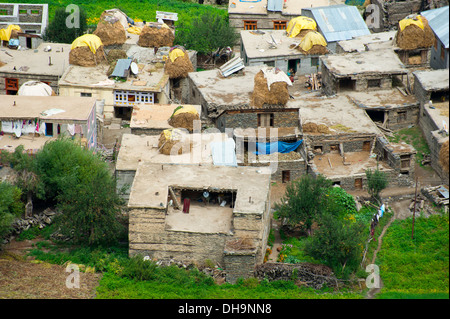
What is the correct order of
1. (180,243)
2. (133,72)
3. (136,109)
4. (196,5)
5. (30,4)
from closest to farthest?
(180,243), (136,109), (133,72), (30,4), (196,5)

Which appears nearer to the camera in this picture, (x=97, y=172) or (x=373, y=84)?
(x=97, y=172)

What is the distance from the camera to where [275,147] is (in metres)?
63.2

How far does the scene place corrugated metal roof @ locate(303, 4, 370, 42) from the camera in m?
80.9

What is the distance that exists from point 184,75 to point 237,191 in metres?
23.5

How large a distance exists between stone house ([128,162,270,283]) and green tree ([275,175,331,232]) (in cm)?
164

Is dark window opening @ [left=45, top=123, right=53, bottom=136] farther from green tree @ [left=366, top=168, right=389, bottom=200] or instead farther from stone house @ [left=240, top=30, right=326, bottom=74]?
green tree @ [left=366, top=168, right=389, bottom=200]

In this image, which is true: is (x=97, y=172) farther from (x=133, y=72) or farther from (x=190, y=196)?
(x=133, y=72)

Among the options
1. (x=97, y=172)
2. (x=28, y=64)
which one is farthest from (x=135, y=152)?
(x=28, y=64)

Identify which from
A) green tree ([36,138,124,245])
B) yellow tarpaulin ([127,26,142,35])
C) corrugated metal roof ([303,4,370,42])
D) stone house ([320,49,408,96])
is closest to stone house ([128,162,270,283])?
green tree ([36,138,124,245])

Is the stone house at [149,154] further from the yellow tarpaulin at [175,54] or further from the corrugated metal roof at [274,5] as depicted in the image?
the corrugated metal roof at [274,5]

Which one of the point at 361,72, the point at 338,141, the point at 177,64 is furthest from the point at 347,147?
the point at 177,64
